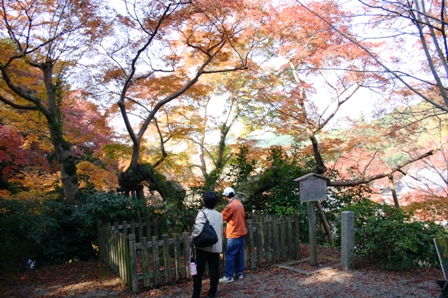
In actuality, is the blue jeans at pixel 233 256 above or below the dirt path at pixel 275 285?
above

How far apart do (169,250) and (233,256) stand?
4.00 ft

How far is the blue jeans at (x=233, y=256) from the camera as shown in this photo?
5.59 m

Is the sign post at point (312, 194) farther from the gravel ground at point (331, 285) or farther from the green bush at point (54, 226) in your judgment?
the green bush at point (54, 226)

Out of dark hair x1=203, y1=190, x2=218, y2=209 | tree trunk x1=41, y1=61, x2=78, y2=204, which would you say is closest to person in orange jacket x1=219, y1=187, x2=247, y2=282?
dark hair x1=203, y1=190, x2=218, y2=209

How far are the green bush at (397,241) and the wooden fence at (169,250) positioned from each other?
4.54 feet

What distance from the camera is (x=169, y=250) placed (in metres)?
6.02

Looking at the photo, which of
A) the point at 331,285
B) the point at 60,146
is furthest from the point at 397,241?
the point at 60,146

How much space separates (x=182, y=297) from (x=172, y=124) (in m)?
9.40

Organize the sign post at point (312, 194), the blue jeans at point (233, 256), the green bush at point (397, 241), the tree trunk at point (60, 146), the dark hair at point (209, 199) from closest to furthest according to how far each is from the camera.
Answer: the dark hair at point (209, 199) < the blue jeans at point (233, 256) < the green bush at point (397, 241) < the sign post at point (312, 194) < the tree trunk at point (60, 146)

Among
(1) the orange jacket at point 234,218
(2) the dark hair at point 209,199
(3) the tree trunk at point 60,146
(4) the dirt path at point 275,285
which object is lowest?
(4) the dirt path at point 275,285

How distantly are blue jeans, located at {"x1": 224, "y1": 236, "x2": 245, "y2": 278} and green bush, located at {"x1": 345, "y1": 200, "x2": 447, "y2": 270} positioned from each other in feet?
7.45

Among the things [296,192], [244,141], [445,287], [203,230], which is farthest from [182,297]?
[244,141]

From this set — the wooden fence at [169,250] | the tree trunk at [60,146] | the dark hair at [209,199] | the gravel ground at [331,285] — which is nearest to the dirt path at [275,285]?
the gravel ground at [331,285]

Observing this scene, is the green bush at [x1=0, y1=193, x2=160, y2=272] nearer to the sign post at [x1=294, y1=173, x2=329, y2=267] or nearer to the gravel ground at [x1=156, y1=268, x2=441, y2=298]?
the gravel ground at [x1=156, y1=268, x2=441, y2=298]
